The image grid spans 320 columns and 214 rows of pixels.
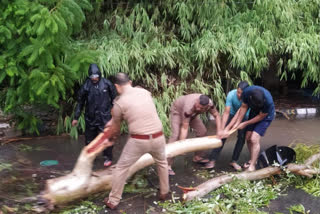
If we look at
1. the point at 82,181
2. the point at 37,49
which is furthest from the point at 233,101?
the point at 37,49

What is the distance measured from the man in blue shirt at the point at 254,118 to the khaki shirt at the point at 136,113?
Result: 1644 millimetres

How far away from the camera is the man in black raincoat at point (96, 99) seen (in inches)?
207

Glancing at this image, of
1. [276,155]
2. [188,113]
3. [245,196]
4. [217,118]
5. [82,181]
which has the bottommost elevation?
[245,196]

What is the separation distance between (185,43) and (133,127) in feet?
14.8

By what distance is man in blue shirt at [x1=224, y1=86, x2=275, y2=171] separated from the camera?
4.92 metres

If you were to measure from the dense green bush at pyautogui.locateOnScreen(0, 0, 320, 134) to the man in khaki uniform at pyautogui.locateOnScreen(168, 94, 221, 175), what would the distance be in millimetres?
1846

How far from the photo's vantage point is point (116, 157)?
19.9 feet

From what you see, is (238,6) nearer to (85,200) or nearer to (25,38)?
(25,38)

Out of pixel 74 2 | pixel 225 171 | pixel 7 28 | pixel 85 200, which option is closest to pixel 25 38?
pixel 7 28

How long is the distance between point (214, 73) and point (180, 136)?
3219 millimetres

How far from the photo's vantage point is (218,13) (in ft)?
26.5

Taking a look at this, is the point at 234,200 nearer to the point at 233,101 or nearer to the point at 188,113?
the point at 188,113

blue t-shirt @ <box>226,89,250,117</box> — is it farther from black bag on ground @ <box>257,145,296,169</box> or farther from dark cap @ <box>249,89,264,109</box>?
black bag on ground @ <box>257,145,296,169</box>

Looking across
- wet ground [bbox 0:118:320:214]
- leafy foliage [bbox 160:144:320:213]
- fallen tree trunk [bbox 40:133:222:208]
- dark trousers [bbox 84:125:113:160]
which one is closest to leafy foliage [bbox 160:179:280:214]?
leafy foliage [bbox 160:144:320:213]
